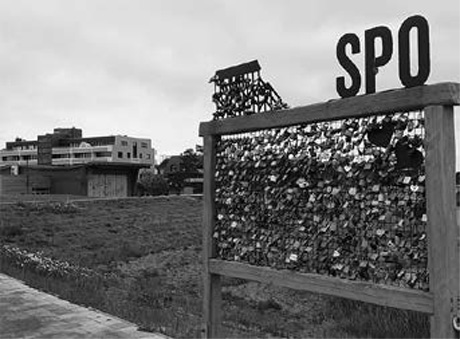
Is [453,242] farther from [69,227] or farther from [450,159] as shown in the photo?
[69,227]

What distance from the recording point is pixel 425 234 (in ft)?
11.5

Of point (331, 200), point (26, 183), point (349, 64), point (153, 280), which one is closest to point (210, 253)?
point (331, 200)

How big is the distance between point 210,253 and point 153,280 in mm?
8672

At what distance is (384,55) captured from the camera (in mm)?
3734

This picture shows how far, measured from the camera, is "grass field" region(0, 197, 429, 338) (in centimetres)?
693

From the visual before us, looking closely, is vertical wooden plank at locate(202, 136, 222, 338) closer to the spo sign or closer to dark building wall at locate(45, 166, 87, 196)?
the spo sign

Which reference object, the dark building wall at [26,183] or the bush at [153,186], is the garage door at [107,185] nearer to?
the bush at [153,186]

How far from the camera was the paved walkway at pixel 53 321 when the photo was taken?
5.96m

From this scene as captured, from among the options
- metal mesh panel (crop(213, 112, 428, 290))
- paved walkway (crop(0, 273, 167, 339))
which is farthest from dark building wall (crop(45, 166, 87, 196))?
metal mesh panel (crop(213, 112, 428, 290))

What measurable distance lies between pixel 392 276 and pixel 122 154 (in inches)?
3901

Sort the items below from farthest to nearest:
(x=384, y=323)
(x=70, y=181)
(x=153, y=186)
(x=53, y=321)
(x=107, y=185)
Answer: (x=153, y=186) → (x=107, y=185) → (x=70, y=181) → (x=384, y=323) → (x=53, y=321)

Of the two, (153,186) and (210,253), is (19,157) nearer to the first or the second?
(153,186)

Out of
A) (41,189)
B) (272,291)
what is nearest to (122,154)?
(41,189)

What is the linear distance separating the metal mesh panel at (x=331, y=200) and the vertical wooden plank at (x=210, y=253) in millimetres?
114
